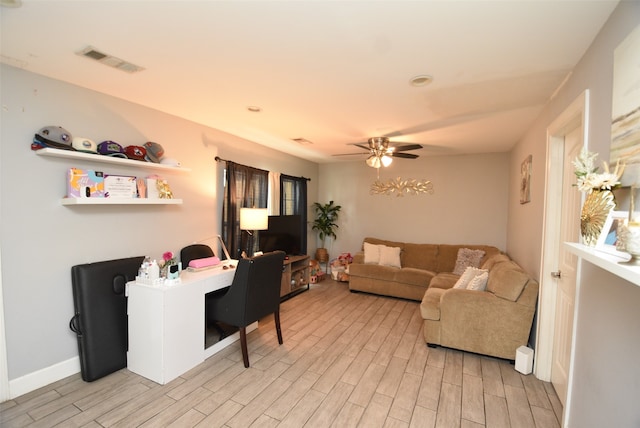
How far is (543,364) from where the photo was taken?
2449 mm

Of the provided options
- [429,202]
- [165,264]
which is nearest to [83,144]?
[165,264]

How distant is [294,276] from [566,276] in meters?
3.64

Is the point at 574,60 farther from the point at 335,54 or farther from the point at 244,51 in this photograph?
the point at 244,51

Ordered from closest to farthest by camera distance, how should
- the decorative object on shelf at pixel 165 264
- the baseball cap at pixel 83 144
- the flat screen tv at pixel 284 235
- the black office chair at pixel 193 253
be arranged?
the baseball cap at pixel 83 144
the decorative object on shelf at pixel 165 264
the black office chair at pixel 193 253
the flat screen tv at pixel 284 235

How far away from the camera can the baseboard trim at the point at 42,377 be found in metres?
2.10

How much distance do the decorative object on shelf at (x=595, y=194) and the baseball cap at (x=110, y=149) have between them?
3.18 meters

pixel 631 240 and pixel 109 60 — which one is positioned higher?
pixel 109 60

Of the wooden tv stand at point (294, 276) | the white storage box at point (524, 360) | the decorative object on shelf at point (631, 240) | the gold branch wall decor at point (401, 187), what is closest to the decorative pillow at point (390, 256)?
the gold branch wall decor at point (401, 187)

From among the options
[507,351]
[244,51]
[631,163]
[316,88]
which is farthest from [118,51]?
[507,351]

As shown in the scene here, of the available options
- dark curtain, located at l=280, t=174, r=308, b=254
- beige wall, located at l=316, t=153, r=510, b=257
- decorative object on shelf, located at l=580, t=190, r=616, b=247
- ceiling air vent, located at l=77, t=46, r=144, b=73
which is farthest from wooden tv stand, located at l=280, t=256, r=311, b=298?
decorative object on shelf, located at l=580, t=190, r=616, b=247

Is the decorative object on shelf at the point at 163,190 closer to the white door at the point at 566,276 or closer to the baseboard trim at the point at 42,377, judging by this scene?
the baseboard trim at the point at 42,377

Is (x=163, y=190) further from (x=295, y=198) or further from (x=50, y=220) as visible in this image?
(x=295, y=198)

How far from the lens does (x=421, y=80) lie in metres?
2.12

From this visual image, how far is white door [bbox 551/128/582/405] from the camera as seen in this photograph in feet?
6.76
